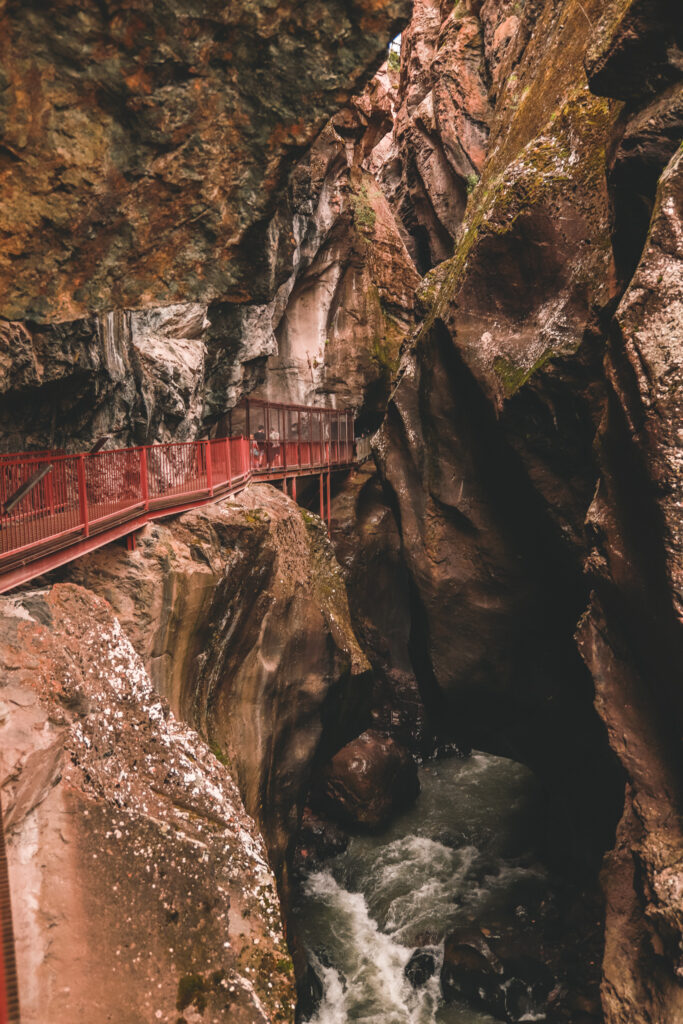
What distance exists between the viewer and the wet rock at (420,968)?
10766mm

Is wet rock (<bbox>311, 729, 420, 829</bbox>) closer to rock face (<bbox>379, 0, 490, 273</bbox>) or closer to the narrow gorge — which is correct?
the narrow gorge

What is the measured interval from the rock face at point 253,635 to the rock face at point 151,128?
2826 millimetres

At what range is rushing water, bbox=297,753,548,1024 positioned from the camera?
1049 centimetres

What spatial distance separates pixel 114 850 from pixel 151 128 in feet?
17.0

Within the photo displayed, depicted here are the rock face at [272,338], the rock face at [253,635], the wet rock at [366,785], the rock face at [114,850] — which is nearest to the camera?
the rock face at [114,850]

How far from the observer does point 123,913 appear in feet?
14.3

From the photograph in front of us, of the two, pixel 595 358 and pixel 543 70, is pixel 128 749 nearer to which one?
pixel 595 358

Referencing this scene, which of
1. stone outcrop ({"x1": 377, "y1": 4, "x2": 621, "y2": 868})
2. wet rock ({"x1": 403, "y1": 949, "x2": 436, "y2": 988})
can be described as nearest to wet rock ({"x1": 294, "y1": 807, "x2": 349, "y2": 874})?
wet rock ({"x1": 403, "y1": 949, "x2": 436, "y2": 988})

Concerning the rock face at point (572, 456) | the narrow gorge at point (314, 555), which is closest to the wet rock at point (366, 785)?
the narrow gorge at point (314, 555)

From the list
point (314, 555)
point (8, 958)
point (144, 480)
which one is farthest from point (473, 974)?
point (8, 958)

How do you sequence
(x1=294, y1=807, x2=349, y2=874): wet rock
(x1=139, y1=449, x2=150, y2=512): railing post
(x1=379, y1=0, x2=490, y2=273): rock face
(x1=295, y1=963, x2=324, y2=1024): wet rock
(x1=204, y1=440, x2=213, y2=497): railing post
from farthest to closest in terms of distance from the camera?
(x1=379, y1=0, x2=490, y2=273): rock face
(x1=294, y1=807, x2=349, y2=874): wet rock
(x1=204, y1=440, x2=213, y2=497): railing post
(x1=295, y1=963, x2=324, y2=1024): wet rock
(x1=139, y1=449, x2=150, y2=512): railing post

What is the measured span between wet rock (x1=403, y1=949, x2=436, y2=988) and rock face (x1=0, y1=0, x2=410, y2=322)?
10.9m

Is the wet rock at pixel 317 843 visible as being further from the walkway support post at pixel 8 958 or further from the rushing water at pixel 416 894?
the walkway support post at pixel 8 958

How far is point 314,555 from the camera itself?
1270 cm
